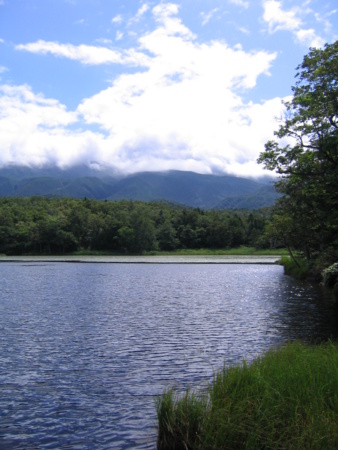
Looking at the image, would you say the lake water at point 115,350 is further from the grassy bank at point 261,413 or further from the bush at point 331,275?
the bush at point 331,275

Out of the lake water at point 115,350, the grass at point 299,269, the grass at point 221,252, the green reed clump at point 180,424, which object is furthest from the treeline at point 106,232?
the green reed clump at point 180,424

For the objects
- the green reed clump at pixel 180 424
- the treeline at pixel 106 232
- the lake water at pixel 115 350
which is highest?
the treeline at pixel 106 232

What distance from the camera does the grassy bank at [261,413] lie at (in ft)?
27.7

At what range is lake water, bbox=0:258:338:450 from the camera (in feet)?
38.7

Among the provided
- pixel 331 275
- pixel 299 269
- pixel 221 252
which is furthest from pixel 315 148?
pixel 221 252

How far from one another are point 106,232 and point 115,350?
157 m

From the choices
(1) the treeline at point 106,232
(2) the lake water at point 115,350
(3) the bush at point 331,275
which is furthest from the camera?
(1) the treeline at point 106,232

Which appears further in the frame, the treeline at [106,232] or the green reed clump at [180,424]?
the treeline at [106,232]

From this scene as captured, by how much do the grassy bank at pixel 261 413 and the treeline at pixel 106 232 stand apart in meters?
144

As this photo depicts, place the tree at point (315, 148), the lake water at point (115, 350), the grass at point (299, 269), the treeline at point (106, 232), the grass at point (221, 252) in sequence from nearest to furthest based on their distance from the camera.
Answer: the lake water at point (115, 350)
the tree at point (315, 148)
the grass at point (299, 269)
the grass at point (221, 252)
the treeline at point (106, 232)

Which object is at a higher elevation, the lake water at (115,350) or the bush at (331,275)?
the bush at (331,275)

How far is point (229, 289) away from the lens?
48656 millimetres

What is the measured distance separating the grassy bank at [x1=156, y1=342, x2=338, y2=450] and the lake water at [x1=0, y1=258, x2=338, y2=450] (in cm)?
163

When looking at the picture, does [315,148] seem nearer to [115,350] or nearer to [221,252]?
[115,350]
